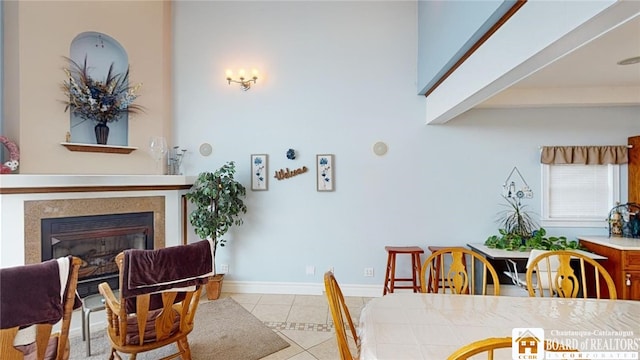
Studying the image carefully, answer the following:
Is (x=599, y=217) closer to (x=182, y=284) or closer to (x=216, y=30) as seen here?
(x=182, y=284)

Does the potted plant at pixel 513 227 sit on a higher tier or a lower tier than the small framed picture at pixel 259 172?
lower

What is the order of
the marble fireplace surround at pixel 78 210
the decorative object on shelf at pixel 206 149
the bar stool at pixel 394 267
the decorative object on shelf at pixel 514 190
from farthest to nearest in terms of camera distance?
the decorative object on shelf at pixel 206 149 → the decorative object on shelf at pixel 514 190 → the bar stool at pixel 394 267 → the marble fireplace surround at pixel 78 210

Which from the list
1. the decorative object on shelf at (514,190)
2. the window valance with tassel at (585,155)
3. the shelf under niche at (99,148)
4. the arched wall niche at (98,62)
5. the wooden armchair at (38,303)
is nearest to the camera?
the wooden armchair at (38,303)

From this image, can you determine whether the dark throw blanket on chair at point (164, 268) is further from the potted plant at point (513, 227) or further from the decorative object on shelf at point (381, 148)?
the potted plant at point (513, 227)

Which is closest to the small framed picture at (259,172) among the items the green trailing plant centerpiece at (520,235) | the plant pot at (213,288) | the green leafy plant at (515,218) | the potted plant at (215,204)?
the potted plant at (215,204)

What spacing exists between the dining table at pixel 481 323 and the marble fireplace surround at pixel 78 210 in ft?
9.13

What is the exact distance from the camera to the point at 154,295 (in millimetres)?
1931

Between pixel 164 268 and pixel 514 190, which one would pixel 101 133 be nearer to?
pixel 164 268

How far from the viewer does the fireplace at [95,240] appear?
8.85 ft

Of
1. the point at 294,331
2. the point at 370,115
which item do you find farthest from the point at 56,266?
the point at 370,115

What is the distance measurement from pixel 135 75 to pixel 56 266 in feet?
8.86

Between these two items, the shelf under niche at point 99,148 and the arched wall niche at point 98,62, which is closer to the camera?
the shelf under niche at point 99,148

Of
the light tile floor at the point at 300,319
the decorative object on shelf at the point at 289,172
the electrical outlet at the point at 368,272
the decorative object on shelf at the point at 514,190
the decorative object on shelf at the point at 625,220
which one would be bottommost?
the light tile floor at the point at 300,319

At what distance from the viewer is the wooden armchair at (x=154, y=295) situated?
6.09 ft
